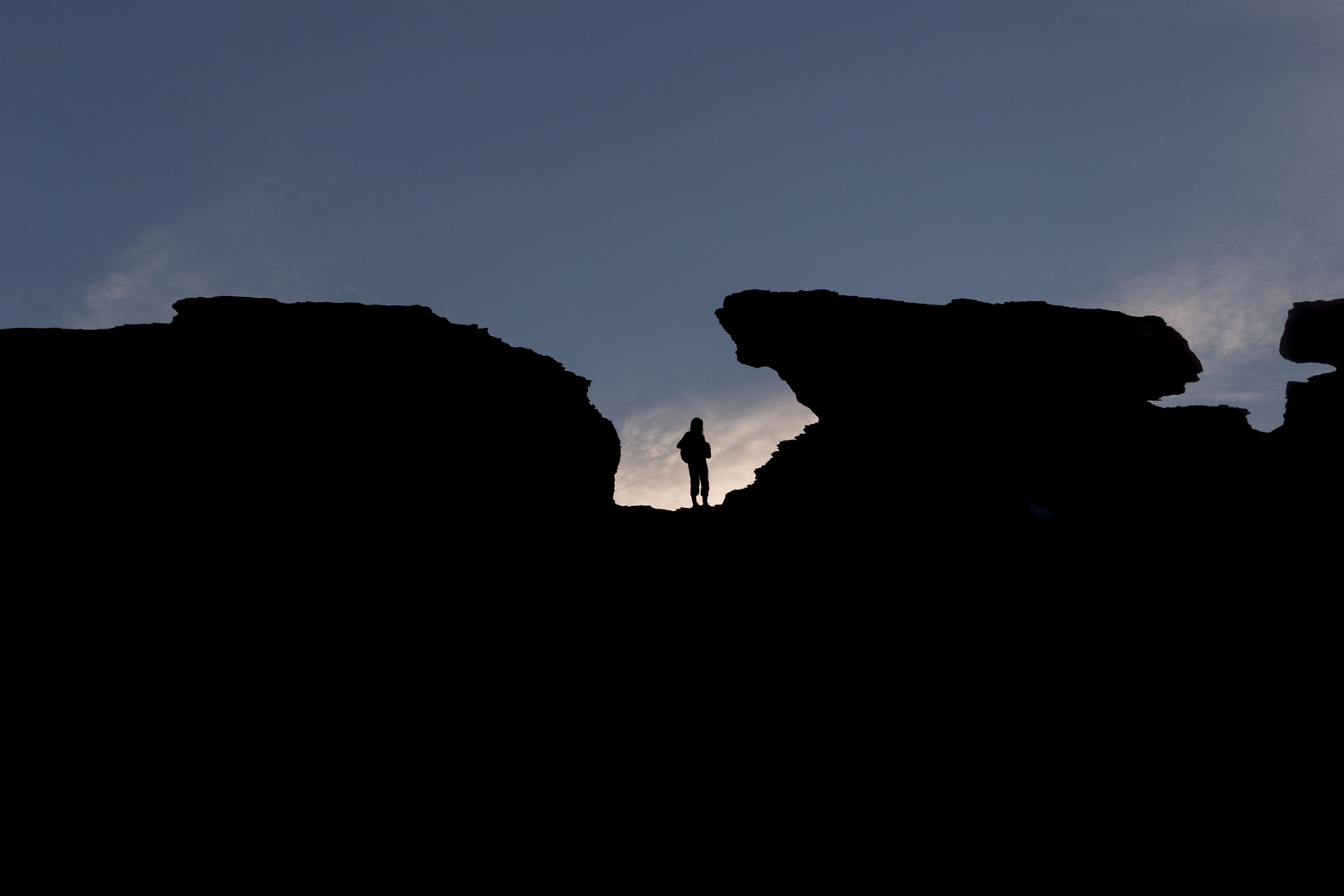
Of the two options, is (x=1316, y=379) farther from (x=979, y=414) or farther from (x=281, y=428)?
(x=281, y=428)

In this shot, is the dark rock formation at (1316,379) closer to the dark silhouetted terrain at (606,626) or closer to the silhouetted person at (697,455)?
the dark silhouetted terrain at (606,626)

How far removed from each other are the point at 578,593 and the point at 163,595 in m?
6.76

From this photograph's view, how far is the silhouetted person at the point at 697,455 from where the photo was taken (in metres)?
17.6

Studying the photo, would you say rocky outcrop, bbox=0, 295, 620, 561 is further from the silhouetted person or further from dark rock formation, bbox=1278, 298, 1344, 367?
dark rock formation, bbox=1278, 298, 1344, 367

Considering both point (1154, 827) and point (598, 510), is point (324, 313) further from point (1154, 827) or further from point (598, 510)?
point (1154, 827)

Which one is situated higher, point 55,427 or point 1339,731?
point 55,427

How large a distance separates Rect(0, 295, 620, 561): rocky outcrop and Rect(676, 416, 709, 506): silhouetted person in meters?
4.61

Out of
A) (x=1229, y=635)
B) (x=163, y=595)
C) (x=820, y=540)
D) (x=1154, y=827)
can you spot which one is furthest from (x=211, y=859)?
(x=1229, y=635)

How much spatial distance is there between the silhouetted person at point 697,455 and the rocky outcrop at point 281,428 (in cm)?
461

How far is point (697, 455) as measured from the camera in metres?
17.6

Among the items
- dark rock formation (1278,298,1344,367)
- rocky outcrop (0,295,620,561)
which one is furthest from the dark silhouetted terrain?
dark rock formation (1278,298,1344,367)

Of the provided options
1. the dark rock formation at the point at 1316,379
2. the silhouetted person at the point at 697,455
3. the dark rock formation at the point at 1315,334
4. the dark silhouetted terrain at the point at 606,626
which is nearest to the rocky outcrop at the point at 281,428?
the dark silhouetted terrain at the point at 606,626

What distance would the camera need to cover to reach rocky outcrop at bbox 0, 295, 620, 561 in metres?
10.5

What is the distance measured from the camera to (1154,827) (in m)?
10.6
